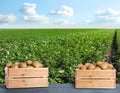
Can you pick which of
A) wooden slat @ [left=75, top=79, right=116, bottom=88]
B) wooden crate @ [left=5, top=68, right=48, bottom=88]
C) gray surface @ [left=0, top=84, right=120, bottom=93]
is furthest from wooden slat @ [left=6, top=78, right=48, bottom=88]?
wooden slat @ [left=75, top=79, right=116, bottom=88]

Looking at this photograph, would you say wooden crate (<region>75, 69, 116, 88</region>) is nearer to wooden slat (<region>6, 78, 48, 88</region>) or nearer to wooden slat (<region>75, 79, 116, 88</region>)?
wooden slat (<region>75, 79, 116, 88</region>)

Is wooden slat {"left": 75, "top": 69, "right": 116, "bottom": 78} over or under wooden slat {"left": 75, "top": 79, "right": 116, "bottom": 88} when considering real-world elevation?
over

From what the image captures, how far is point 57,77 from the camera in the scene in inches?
442

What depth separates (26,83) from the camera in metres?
8.16

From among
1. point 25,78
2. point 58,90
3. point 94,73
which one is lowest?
point 58,90

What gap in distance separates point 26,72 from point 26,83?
19cm

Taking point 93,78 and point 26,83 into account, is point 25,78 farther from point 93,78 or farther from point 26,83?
point 93,78

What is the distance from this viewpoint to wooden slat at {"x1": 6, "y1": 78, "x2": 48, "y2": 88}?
8125 mm

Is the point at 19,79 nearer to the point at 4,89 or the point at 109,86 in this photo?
the point at 4,89

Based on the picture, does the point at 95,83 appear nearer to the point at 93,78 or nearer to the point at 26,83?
the point at 93,78

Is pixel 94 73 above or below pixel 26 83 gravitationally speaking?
above

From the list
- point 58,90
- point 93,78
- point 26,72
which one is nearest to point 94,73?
point 93,78

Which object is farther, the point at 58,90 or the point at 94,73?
the point at 94,73

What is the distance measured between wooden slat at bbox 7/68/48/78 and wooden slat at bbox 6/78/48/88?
75 millimetres
